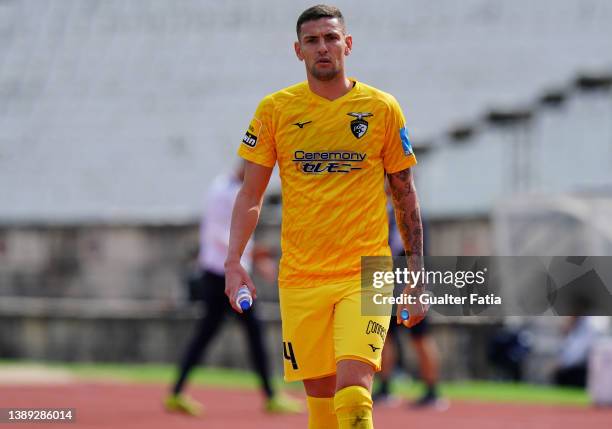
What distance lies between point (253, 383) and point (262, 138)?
9775mm

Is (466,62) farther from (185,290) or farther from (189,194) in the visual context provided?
(185,290)

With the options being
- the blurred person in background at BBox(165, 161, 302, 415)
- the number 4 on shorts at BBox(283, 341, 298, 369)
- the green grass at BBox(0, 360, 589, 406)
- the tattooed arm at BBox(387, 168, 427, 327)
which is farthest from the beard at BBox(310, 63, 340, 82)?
the green grass at BBox(0, 360, 589, 406)

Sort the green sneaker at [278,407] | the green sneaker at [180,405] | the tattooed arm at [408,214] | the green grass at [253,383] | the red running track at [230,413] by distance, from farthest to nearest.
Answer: the green grass at [253,383] → the green sneaker at [278,407] → the green sneaker at [180,405] → the red running track at [230,413] → the tattooed arm at [408,214]

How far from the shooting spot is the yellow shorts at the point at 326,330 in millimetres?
6039

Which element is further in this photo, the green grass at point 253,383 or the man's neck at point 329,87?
the green grass at point 253,383

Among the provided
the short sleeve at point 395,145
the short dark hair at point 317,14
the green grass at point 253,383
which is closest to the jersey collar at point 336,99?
the short sleeve at point 395,145

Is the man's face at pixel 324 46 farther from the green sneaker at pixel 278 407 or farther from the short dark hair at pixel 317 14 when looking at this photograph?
the green sneaker at pixel 278 407

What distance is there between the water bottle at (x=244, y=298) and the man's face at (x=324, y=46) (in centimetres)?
92

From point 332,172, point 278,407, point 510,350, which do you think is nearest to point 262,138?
point 332,172

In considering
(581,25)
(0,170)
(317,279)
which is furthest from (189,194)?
(317,279)

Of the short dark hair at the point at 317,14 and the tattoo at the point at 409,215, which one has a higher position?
the short dark hair at the point at 317,14

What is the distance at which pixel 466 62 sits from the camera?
32906mm

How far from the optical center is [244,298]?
20.0ft

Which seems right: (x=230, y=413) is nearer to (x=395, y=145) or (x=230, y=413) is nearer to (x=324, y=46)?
(x=395, y=145)
